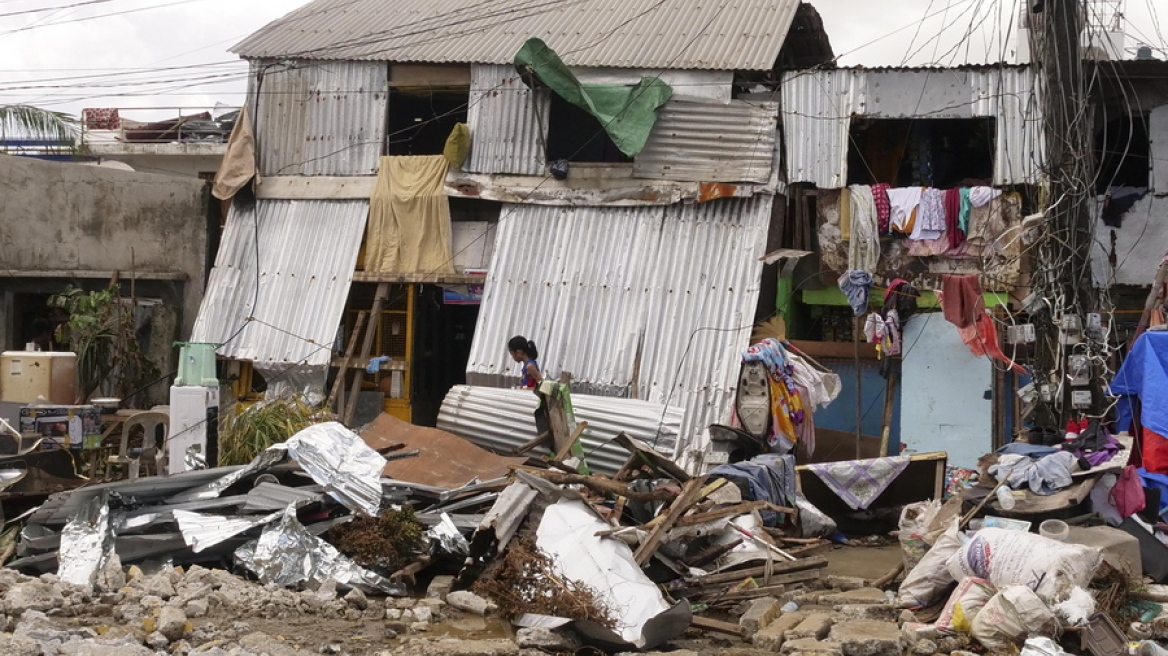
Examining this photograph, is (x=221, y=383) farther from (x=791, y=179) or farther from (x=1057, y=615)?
(x=1057, y=615)

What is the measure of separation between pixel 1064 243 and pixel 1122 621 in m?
3.77

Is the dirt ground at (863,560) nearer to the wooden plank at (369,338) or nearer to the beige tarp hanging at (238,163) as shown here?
the wooden plank at (369,338)

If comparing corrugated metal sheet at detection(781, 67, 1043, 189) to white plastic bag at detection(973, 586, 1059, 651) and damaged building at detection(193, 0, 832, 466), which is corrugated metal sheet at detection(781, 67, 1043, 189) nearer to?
damaged building at detection(193, 0, 832, 466)

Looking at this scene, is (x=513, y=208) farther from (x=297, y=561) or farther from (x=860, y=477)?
(x=297, y=561)

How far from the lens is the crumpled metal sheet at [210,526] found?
31.5 ft

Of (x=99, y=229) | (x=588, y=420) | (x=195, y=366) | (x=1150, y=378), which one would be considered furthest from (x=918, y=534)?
(x=99, y=229)

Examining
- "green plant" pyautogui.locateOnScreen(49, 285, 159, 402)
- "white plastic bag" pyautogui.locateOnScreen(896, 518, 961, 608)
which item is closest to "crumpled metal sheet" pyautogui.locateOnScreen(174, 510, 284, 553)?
"white plastic bag" pyautogui.locateOnScreen(896, 518, 961, 608)

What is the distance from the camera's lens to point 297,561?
31.0 feet

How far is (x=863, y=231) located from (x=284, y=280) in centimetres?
754

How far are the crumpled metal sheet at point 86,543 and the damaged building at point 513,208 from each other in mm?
5046

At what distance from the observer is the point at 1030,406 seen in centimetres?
1125

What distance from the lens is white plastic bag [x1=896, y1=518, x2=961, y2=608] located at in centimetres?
864

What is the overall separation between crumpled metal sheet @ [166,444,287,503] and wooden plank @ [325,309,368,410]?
4.52 m

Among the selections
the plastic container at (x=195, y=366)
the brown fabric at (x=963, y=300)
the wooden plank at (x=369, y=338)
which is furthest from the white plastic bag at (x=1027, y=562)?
the wooden plank at (x=369, y=338)
